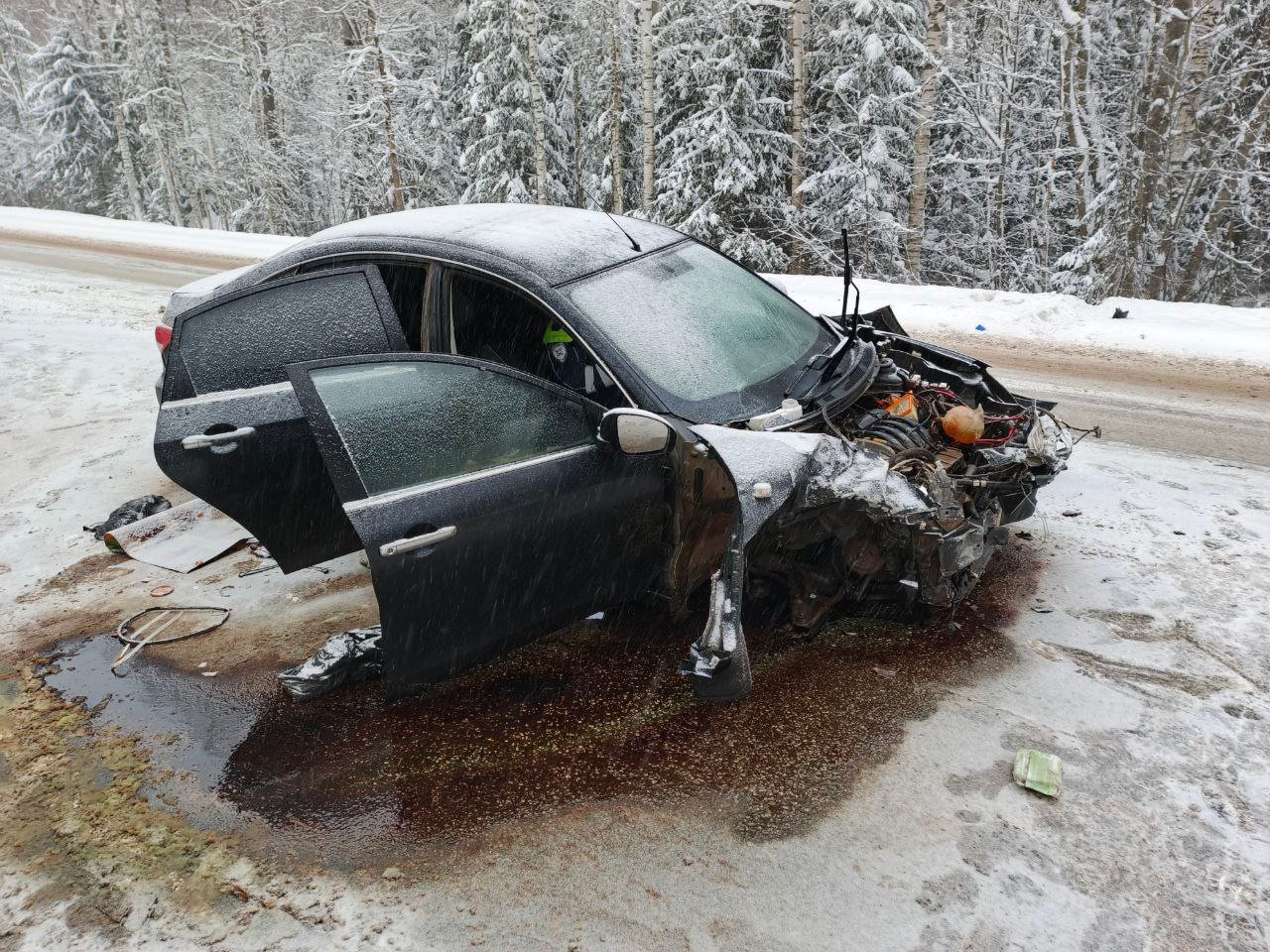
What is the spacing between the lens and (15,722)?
137 inches

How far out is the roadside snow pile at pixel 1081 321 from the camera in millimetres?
8797

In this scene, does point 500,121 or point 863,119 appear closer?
point 863,119

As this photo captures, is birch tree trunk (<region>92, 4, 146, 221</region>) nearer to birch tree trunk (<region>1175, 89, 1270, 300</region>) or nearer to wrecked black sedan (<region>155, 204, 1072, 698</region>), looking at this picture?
wrecked black sedan (<region>155, 204, 1072, 698</region>)

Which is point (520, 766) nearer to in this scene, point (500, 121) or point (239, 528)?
point (239, 528)

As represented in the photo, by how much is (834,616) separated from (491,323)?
209cm

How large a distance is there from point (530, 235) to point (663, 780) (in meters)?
2.53

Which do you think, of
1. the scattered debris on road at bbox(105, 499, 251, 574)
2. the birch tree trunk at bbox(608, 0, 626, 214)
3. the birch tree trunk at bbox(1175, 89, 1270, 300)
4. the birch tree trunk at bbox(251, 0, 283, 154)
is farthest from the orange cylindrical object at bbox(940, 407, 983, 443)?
the birch tree trunk at bbox(251, 0, 283, 154)

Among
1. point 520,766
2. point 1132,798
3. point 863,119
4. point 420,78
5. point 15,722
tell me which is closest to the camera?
point 1132,798

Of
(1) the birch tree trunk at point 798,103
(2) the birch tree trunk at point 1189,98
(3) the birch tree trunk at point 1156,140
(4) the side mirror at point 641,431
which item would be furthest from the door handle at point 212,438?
(1) the birch tree trunk at point 798,103

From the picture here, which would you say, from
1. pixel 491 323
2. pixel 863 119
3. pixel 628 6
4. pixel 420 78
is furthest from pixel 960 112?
pixel 491 323

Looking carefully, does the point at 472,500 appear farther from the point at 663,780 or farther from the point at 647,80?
the point at 647,80

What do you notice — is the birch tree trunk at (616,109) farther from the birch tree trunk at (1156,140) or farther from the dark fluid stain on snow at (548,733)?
the dark fluid stain on snow at (548,733)

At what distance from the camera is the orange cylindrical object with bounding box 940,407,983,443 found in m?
4.07

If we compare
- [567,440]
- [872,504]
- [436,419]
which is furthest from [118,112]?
[872,504]
